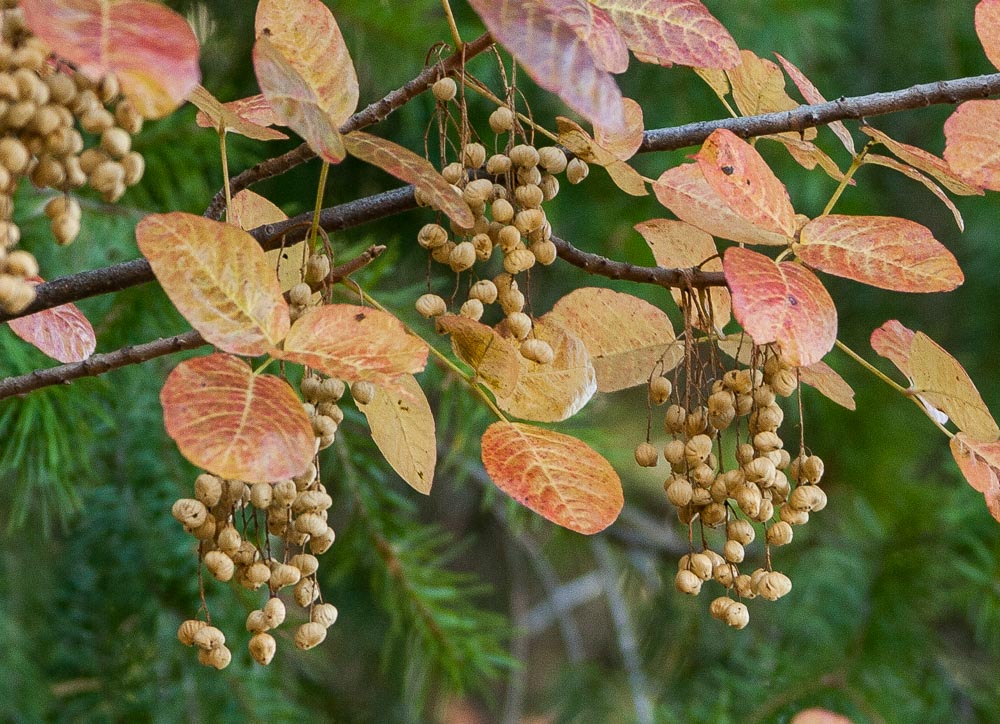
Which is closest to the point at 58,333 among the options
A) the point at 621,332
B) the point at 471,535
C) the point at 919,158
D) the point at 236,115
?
the point at 236,115

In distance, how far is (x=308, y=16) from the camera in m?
0.35

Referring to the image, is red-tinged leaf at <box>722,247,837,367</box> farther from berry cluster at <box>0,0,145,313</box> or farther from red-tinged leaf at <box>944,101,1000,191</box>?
berry cluster at <box>0,0,145,313</box>

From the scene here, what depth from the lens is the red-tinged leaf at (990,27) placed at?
373mm

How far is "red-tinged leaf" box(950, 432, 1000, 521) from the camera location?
380 mm

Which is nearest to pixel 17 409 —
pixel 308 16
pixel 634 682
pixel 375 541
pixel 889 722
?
pixel 375 541

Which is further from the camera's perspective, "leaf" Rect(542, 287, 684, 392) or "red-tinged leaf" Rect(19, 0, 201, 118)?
"leaf" Rect(542, 287, 684, 392)

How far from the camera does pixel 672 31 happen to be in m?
0.35

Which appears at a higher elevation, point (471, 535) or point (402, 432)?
point (402, 432)

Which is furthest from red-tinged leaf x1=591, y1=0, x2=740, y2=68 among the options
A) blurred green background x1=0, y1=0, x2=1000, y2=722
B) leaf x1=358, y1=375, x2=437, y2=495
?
blurred green background x1=0, y1=0, x2=1000, y2=722

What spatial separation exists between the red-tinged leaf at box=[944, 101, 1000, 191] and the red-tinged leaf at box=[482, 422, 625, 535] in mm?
153

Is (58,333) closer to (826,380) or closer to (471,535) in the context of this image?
(826,380)

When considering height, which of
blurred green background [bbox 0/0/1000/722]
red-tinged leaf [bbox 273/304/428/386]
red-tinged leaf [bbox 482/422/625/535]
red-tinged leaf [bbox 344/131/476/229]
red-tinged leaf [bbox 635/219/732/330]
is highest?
red-tinged leaf [bbox 344/131/476/229]

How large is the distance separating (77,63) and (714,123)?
242mm

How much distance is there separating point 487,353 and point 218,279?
10 centimetres
